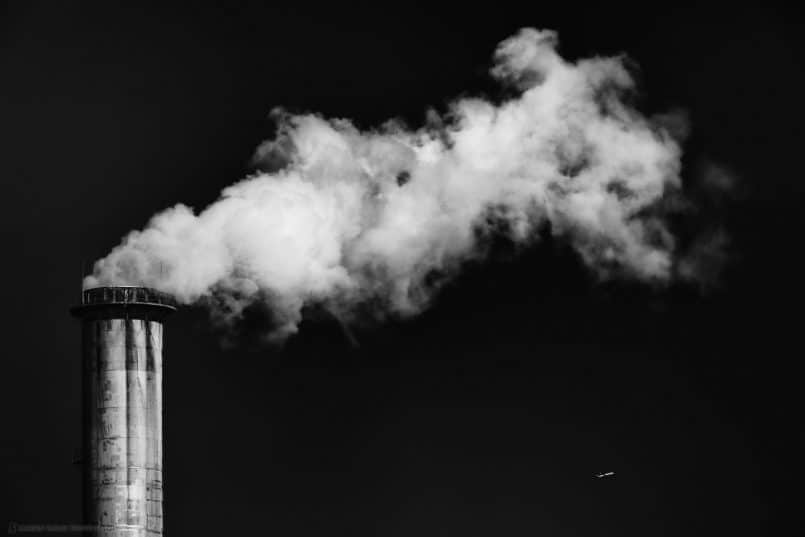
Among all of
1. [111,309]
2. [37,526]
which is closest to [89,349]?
[111,309]

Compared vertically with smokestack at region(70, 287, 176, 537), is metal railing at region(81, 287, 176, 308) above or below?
above

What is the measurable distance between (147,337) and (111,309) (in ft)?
7.93

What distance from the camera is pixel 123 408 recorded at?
10919cm

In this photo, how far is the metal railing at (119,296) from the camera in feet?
360

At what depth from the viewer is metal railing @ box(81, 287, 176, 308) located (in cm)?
10975

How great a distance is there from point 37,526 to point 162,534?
645 centimetres

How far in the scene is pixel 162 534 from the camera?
110m

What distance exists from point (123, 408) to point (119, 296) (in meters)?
5.70

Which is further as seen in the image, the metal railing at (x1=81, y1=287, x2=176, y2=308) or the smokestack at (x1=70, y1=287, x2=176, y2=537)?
the metal railing at (x1=81, y1=287, x2=176, y2=308)

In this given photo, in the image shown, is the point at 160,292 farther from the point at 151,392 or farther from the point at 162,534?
the point at 162,534

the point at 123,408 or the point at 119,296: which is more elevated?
the point at 119,296

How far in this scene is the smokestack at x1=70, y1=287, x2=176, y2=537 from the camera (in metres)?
108

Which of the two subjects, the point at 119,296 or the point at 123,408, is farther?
the point at 119,296

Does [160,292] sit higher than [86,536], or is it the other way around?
[160,292]
